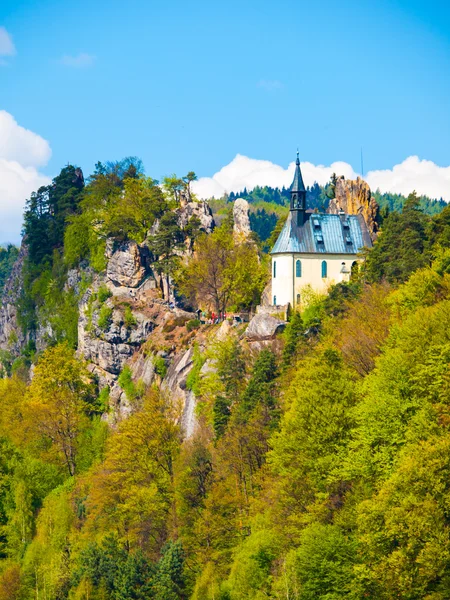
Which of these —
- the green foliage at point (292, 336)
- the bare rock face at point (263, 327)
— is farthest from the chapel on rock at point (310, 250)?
the green foliage at point (292, 336)

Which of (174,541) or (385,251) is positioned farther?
(385,251)

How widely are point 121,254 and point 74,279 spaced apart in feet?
32.2

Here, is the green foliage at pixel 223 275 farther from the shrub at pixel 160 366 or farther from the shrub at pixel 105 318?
the shrub at pixel 105 318

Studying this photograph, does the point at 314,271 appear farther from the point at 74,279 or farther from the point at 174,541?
the point at 74,279

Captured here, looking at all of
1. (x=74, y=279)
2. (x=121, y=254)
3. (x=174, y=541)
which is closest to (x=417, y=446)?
(x=174, y=541)

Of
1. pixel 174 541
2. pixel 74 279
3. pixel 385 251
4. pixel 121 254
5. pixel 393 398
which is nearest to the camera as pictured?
pixel 393 398

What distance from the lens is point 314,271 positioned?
243ft

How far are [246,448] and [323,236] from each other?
23.0 m

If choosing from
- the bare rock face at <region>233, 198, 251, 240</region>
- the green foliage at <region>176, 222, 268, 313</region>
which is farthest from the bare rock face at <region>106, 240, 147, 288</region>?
the bare rock face at <region>233, 198, 251, 240</region>

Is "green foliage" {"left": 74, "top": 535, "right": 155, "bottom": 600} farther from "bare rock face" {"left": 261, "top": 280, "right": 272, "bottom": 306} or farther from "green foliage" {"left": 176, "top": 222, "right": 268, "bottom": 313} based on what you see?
"green foliage" {"left": 176, "top": 222, "right": 268, "bottom": 313}

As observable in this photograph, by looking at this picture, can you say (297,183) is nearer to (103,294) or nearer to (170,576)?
(103,294)

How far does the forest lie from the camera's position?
1585 inches

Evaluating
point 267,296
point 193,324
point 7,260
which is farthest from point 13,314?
point 7,260

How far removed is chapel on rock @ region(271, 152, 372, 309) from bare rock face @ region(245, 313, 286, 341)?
11.2ft
